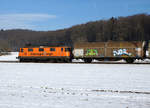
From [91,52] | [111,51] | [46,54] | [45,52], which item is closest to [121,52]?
[111,51]

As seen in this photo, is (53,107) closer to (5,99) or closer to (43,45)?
(5,99)

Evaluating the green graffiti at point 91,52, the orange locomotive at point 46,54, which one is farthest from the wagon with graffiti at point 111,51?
the orange locomotive at point 46,54

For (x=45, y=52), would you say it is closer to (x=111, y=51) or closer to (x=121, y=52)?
(x=111, y=51)

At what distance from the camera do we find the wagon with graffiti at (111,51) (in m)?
33.7

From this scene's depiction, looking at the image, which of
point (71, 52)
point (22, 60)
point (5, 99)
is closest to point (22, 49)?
point (22, 60)

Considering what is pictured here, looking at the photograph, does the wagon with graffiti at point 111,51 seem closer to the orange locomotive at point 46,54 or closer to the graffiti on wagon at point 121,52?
the graffiti on wagon at point 121,52

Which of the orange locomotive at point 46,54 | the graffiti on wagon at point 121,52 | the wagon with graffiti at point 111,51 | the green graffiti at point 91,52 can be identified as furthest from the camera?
the orange locomotive at point 46,54

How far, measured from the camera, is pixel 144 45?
34.1m

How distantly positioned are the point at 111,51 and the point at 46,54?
35.6 feet

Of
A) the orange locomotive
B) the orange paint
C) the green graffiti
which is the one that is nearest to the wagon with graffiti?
the green graffiti

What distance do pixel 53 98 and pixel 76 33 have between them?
148890 millimetres

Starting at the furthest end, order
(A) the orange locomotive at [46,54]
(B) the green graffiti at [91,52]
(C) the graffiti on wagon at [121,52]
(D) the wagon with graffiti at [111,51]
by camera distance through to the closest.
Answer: (A) the orange locomotive at [46,54] → (B) the green graffiti at [91,52] → (C) the graffiti on wagon at [121,52] → (D) the wagon with graffiti at [111,51]

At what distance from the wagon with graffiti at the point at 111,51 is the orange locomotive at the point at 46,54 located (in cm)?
157

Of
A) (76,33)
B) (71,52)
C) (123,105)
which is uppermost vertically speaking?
(76,33)
